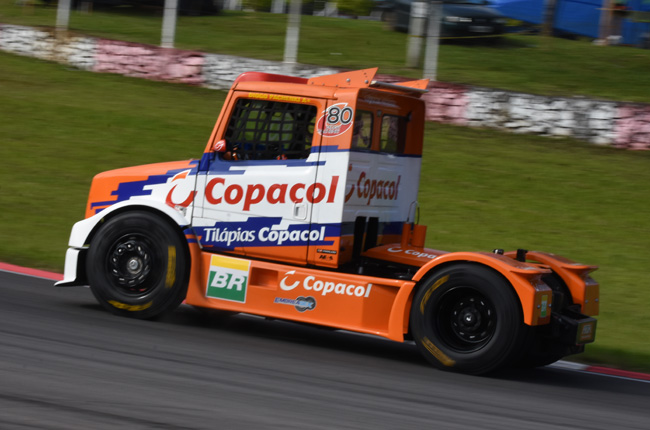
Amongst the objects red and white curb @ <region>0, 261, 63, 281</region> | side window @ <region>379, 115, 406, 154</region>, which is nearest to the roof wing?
side window @ <region>379, 115, 406, 154</region>

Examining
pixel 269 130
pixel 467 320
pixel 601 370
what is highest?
pixel 269 130

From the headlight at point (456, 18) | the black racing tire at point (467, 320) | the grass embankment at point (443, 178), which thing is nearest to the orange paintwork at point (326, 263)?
the black racing tire at point (467, 320)

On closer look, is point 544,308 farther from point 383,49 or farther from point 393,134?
point 383,49

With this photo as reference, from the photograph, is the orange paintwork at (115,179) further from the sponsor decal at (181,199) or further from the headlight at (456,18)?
the headlight at (456,18)

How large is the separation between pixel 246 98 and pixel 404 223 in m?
1.98

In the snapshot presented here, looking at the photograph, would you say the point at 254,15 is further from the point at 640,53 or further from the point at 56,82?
the point at 640,53

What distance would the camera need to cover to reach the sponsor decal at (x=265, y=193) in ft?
25.7

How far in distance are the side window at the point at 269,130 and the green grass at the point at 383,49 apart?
1338cm


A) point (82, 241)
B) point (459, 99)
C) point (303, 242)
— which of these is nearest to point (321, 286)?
point (303, 242)

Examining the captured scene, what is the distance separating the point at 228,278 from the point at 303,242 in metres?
0.75

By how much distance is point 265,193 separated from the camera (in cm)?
802

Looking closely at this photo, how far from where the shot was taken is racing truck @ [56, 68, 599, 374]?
7.49 metres

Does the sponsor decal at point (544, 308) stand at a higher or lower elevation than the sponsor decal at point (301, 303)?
higher

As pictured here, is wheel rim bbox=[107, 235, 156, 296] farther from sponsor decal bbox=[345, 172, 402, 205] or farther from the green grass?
the green grass
